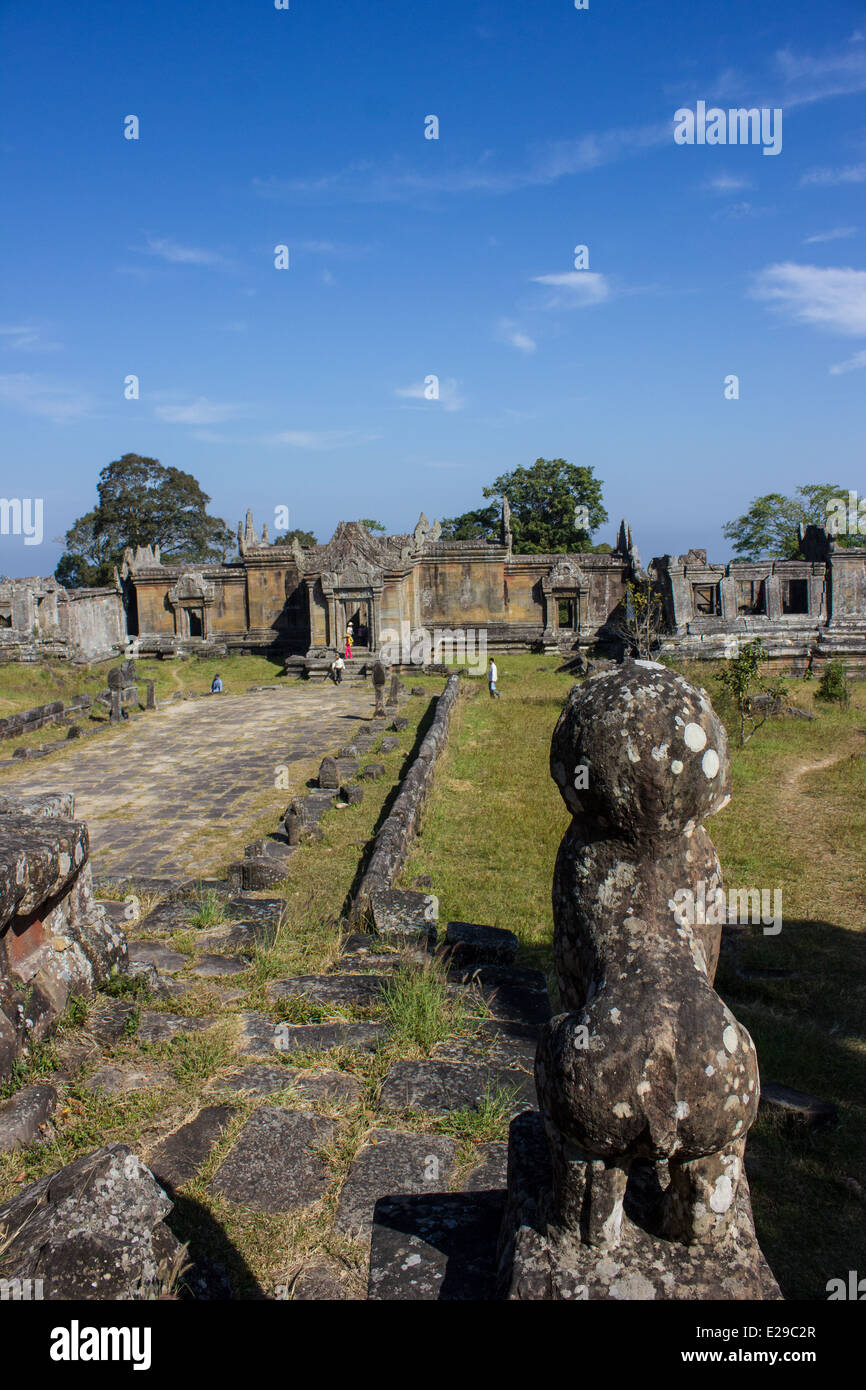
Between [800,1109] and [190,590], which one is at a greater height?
[190,590]

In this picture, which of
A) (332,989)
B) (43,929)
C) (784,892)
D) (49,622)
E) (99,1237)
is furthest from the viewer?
(49,622)

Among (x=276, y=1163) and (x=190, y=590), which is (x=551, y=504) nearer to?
(x=190, y=590)

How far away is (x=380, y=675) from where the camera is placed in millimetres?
18844

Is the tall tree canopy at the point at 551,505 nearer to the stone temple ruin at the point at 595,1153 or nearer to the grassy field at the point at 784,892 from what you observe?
the grassy field at the point at 784,892

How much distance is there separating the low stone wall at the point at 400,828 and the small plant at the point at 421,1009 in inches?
82.7

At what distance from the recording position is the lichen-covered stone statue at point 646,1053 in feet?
5.98

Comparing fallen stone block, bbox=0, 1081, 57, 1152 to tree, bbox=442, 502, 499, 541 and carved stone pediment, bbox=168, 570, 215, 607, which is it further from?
tree, bbox=442, 502, 499, 541

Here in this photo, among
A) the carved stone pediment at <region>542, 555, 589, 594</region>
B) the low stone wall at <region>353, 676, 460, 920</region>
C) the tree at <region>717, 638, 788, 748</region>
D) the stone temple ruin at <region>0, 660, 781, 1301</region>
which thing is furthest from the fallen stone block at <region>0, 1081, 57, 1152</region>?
the carved stone pediment at <region>542, 555, 589, 594</region>

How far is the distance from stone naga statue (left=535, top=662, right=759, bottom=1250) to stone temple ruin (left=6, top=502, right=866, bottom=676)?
22.1 metres

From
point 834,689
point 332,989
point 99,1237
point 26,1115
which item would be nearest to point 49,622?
point 834,689

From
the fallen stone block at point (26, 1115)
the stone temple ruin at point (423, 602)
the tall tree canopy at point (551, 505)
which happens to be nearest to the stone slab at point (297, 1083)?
the fallen stone block at point (26, 1115)

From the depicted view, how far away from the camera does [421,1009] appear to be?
462 centimetres

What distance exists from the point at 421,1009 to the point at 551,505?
146ft

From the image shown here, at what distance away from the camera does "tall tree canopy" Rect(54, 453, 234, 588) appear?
44.5 meters
